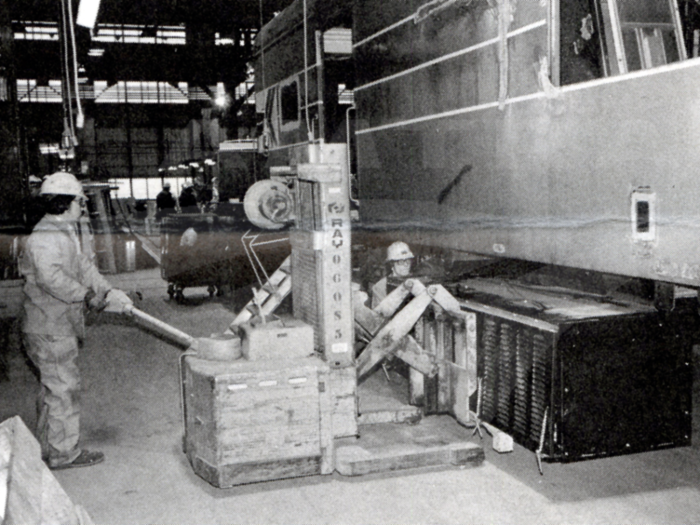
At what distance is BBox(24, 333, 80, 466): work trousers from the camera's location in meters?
4.44

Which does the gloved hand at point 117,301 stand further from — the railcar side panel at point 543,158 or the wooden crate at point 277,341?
the railcar side panel at point 543,158

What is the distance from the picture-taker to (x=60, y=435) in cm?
445

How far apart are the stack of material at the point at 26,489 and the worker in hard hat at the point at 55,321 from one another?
159 centimetres

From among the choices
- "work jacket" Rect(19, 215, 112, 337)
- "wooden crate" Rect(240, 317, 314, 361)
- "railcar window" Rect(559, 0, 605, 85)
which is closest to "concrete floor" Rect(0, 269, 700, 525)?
"wooden crate" Rect(240, 317, 314, 361)

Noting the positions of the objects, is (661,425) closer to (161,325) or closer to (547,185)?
(547,185)

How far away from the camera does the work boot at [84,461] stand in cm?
445

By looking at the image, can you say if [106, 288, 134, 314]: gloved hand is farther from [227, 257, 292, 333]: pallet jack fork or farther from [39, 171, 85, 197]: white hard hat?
[227, 257, 292, 333]: pallet jack fork

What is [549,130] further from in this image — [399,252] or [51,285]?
[51,285]

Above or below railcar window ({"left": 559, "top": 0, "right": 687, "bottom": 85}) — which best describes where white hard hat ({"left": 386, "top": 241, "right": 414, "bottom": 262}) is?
below

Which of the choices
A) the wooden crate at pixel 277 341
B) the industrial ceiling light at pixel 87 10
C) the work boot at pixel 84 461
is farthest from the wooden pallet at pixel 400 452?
the industrial ceiling light at pixel 87 10

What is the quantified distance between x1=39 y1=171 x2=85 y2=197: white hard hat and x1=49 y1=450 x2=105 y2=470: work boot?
1704 millimetres

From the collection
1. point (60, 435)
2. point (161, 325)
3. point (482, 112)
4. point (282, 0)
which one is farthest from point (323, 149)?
point (282, 0)

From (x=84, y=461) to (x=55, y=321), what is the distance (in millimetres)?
921

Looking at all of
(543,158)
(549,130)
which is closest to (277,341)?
(543,158)
